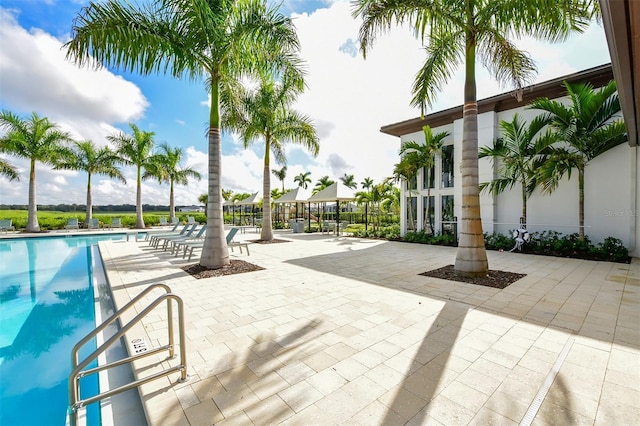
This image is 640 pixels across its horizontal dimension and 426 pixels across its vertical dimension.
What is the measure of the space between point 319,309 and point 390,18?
664cm

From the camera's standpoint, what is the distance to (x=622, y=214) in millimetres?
9953

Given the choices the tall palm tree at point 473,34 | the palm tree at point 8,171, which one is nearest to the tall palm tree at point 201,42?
the tall palm tree at point 473,34

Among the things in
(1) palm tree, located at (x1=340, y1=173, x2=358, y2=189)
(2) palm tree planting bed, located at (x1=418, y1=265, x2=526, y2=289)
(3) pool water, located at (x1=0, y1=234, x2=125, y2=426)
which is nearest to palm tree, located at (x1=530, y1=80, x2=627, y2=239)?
(2) palm tree planting bed, located at (x1=418, y1=265, x2=526, y2=289)

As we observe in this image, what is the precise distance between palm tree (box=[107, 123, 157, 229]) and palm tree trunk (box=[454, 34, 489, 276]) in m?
24.8

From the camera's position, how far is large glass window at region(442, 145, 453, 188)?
1488cm

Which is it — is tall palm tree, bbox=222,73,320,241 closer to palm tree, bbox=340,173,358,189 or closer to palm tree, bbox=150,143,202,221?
palm tree, bbox=150,143,202,221

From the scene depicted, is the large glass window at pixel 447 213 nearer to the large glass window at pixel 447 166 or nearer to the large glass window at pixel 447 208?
the large glass window at pixel 447 208

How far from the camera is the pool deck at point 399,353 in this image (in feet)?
7.75

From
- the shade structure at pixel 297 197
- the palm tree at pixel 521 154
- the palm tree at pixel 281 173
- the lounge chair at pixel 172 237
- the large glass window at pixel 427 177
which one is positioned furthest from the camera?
the palm tree at pixel 281 173

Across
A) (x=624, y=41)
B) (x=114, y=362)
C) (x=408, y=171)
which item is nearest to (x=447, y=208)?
(x=408, y=171)

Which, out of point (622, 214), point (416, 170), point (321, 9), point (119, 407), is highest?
point (321, 9)

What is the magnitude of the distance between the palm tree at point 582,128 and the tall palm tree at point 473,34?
3.77 m

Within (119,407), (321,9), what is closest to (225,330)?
(119,407)

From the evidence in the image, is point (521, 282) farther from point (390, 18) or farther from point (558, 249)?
point (390, 18)
